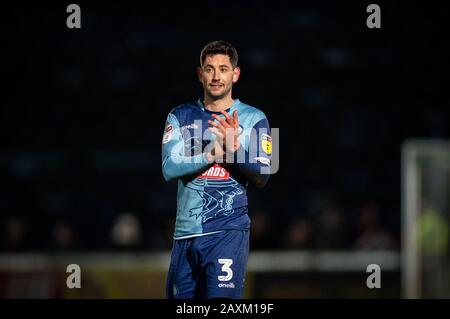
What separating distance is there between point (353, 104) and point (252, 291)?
645cm

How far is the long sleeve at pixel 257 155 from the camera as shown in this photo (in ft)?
16.6

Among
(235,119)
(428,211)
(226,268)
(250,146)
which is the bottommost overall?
(226,268)

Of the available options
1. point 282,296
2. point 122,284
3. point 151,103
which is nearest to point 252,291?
point 282,296

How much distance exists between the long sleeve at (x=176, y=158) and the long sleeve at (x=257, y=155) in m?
0.20

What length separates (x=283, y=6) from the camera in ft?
55.9

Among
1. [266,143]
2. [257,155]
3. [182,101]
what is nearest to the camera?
[257,155]

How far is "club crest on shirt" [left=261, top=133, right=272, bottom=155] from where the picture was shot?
521 centimetres

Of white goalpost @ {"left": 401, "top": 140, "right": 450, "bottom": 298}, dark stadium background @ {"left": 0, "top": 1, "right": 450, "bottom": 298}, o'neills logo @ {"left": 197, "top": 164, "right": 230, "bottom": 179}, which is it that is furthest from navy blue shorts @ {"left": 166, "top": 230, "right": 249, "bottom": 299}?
dark stadium background @ {"left": 0, "top": 1, "right": 450, "bottom": 298}

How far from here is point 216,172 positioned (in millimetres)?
5199

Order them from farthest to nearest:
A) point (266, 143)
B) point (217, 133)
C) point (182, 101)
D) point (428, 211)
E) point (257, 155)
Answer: point (182, 101) → point (428, 211) → point (266, 143) → point (257, 155) → point (217, 133)

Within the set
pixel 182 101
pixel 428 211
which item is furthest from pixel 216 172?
pixel 182 101

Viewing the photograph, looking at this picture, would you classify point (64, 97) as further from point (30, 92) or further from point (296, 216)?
point (296, 216)

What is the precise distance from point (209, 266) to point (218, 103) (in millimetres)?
915

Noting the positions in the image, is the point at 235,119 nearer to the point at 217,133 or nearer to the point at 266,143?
the point at 217,133
